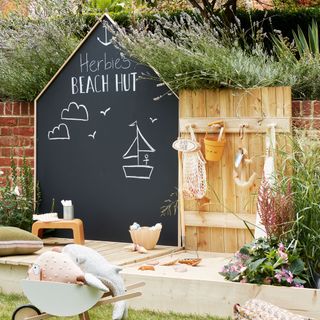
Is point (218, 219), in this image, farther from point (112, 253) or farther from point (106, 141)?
point (106, 141)

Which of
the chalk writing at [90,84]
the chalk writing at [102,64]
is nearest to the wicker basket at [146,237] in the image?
the chalk writing at [90,84]

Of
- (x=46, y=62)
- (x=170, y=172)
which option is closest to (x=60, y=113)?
(x=46, y=62)

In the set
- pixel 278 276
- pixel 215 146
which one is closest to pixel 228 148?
pixel 215 146

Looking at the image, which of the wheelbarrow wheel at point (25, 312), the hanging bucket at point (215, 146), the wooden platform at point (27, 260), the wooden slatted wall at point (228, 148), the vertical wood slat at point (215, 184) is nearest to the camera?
the wheelbarrow wheel at point (25, 312)

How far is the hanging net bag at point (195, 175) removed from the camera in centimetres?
743

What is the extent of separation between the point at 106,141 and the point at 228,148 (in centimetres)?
140

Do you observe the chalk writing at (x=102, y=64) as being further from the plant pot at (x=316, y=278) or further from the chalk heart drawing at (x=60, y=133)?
the plant pot at (x=316, y=278)

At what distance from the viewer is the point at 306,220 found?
20.2 ft

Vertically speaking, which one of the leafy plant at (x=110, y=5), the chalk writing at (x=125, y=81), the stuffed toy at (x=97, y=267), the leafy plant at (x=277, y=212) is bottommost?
the stuffed toy at (x=97, y=267)

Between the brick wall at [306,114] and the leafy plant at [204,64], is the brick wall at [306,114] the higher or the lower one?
the lower one

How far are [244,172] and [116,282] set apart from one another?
2.24m

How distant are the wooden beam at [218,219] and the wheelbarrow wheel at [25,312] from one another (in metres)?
2.47

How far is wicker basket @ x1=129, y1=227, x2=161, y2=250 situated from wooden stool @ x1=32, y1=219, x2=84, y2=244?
565mm

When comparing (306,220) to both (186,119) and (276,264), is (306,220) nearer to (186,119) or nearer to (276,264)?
(276,264)
